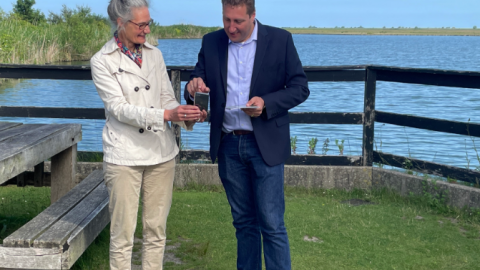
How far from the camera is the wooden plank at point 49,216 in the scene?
122 inches

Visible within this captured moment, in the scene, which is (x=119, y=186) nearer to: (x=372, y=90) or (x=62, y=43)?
(x=372, y=90)

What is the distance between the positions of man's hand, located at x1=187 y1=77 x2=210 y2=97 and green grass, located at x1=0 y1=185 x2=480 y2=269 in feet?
4.86

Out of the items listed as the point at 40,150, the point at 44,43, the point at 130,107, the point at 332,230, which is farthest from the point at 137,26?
the point at 44,43

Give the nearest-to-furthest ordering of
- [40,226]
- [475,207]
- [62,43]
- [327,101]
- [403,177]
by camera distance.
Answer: [40,226], [475,207], [403,177], [327,101], [62,43]

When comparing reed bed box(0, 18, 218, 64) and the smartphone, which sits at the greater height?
reed bed box(0, 18, 218, 64)

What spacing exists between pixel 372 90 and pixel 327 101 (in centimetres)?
1112

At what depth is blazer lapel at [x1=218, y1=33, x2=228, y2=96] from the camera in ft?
10.7

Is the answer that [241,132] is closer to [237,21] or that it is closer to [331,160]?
[237,21]

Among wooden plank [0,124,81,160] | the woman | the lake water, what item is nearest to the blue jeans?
the woman

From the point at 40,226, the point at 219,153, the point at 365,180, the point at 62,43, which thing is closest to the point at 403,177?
the point at 365,180

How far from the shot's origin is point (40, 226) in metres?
3.39

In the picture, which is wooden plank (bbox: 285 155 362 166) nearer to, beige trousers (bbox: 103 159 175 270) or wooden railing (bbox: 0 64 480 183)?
wooden railing (bbox: 0 64 480 183)

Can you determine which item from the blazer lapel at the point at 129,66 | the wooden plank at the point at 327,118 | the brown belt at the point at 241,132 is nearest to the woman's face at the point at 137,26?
the blazer lapel at the point at 129,66

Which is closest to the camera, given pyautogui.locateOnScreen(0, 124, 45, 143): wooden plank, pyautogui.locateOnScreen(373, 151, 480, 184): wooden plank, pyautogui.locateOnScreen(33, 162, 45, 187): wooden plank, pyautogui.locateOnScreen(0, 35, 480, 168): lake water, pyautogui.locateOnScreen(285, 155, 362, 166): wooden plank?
pyautogui.locateOnScreen(0, 124, 45, 143): wooden plank
